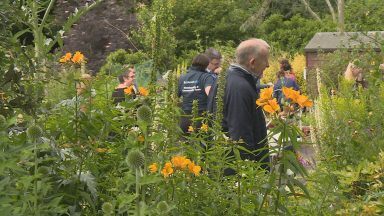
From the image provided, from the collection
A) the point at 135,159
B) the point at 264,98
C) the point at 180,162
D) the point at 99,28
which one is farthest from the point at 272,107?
the point at 99,28

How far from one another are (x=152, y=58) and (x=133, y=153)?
2.40 feet

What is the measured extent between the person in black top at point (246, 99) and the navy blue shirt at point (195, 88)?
9.37 feet

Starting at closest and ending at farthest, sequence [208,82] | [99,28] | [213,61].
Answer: [208,82] < [213,61] < [99,28]

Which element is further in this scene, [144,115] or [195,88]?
[195,88]

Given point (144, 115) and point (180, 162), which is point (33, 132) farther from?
point (180, 162)

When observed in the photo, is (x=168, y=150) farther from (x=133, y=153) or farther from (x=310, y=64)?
(x=310, y=64)

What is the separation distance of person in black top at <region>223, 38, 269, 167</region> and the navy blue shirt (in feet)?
9.37

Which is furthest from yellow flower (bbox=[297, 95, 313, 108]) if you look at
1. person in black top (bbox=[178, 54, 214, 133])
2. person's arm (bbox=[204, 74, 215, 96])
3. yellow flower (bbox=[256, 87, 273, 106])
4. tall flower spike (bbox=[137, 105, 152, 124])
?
person's arm (bbox=[204, 74, 215, 96])

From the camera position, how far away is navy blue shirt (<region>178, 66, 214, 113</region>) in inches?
362

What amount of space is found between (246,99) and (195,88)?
3.36m

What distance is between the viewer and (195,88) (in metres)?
9.24

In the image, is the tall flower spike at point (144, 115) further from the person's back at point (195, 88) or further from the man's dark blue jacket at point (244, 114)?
the person's back at point (195, 88)

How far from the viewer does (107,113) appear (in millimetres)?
3955

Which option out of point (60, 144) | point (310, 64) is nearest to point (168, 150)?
point (60, 144)
